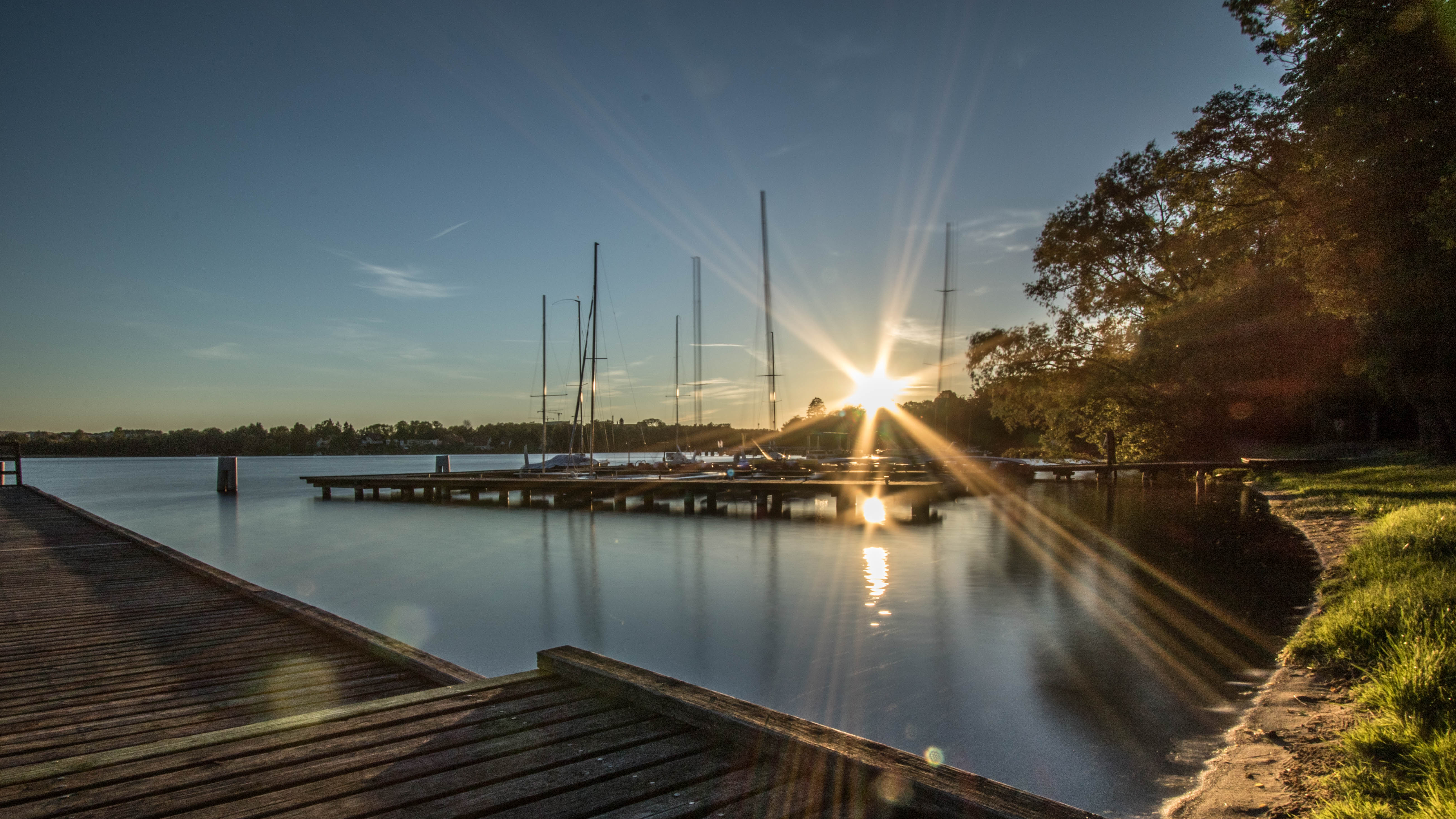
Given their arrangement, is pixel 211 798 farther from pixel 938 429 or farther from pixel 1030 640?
pixel 938 429

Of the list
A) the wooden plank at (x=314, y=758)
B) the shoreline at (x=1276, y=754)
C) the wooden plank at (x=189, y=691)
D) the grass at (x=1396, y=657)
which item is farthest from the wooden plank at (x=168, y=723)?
the grass at (x=1396, y=657)

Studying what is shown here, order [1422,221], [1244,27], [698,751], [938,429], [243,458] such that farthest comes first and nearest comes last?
[243,458], [938,429], [1244,27], [1422,221], [698,751]

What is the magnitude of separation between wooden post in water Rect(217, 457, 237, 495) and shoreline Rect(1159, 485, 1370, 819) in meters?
43.5

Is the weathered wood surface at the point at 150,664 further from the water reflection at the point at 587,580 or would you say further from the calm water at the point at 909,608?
the water reflection at the point at 587,580

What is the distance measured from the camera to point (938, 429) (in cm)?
7062

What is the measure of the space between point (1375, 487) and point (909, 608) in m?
12.6

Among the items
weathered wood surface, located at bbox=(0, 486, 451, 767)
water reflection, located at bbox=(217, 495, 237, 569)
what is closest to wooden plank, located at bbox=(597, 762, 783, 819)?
weathered wood surface, located at bbox=(0, 486, 451, 767)

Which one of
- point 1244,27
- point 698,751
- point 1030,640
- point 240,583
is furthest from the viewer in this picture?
point 1244,27

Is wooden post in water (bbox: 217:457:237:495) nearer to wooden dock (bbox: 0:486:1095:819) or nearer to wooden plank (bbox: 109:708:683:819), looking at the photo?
wooden dock (bbox: 0:486:1095:819)

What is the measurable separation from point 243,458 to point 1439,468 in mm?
156063

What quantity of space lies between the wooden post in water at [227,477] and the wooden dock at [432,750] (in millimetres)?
38597

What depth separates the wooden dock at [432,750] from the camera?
2590 mm

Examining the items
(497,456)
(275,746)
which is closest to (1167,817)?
(275,746)

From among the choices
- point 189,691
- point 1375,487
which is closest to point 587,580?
point 189,691
